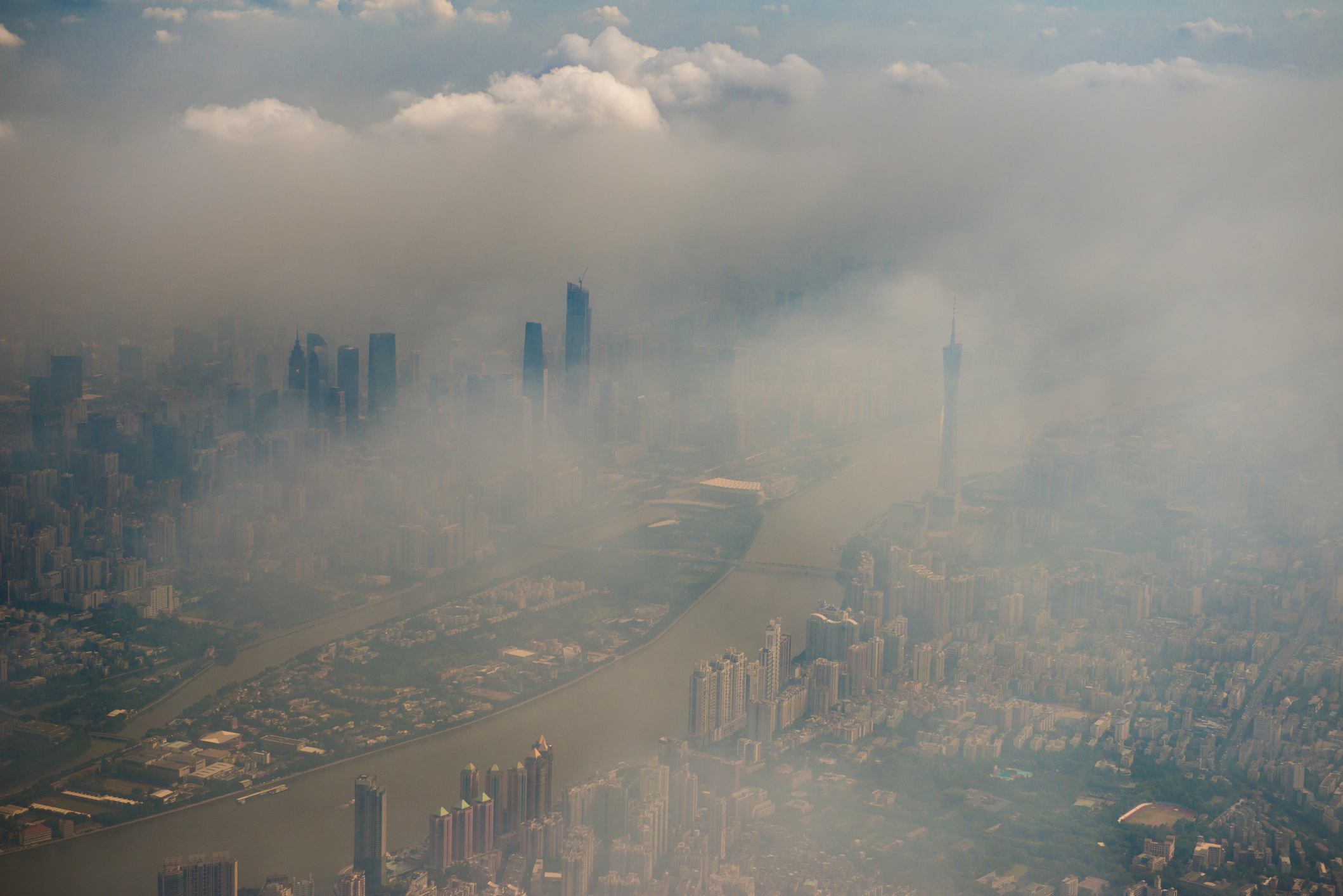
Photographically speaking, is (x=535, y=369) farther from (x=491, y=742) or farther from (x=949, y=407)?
(x=491, y=742)

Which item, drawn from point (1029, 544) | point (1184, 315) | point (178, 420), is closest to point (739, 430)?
point (1029, 544)

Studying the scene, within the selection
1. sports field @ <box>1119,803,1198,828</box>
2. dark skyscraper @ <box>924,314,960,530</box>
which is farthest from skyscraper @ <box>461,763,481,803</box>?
dark skyscraper @ <box>924,314,960,530</box>

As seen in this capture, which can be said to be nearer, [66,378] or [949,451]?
[66,378]

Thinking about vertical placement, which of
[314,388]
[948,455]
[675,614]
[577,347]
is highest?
[577,347]

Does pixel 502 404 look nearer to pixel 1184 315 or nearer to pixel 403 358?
pixel 403 358

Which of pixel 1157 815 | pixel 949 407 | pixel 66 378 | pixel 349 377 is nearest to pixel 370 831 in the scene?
pixel 1157 815

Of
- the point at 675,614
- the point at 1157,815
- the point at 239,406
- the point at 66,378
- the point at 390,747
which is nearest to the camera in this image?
the point at 1157,815

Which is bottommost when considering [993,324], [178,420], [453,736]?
[453,736]
